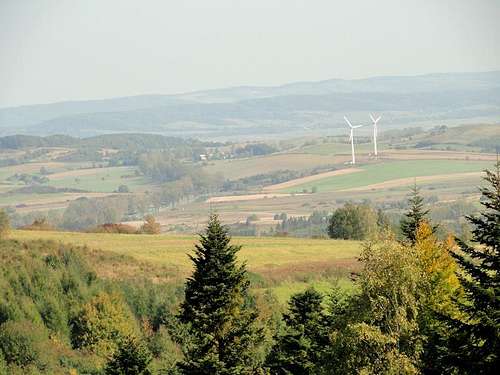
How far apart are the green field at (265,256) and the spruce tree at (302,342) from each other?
25.0 meters

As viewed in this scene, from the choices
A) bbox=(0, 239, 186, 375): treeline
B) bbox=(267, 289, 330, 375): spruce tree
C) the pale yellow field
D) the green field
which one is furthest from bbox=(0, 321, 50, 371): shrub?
the pale yellow field

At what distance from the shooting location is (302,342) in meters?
39.6

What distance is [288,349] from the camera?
3962 centimetres

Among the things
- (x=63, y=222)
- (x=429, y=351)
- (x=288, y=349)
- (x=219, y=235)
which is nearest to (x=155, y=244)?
(x=288, y=349)

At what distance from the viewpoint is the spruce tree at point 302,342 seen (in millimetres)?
38969

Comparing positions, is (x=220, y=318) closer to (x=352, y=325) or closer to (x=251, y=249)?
(x=352, y=325)

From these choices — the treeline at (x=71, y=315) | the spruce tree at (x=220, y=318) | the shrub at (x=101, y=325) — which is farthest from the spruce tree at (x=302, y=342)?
the shrub at (x=101, y=325)

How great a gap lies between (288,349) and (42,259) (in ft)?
118

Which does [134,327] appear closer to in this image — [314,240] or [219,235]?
[219,235]

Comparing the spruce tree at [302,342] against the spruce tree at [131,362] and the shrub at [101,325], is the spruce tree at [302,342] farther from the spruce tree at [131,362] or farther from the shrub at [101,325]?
Result: the shrub at [101,325]

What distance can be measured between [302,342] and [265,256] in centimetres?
4601

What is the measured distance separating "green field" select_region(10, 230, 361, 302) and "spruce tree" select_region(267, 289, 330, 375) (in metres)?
25.0

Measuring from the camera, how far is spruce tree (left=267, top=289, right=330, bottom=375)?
128 ft

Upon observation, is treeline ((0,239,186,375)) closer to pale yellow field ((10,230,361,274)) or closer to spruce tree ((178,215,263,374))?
pale yellow field ((10,230,361,274))
